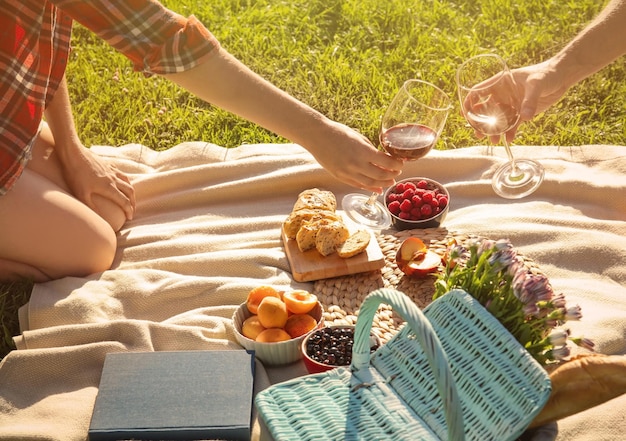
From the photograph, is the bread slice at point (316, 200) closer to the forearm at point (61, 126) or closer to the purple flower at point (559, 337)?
the forearm at point (61, 126)

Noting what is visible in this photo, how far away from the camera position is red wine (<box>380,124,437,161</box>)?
2820mm

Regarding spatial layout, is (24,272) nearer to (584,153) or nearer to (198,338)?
(198,338)

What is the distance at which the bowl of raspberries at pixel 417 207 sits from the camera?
3.39 m

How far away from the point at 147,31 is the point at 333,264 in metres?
1.18

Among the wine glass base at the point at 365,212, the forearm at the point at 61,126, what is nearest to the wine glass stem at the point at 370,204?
the wine glass base at the point at 365,212

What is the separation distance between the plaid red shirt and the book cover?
3.40ft

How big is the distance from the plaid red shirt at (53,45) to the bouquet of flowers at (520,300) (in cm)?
128

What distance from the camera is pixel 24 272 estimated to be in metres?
3.29

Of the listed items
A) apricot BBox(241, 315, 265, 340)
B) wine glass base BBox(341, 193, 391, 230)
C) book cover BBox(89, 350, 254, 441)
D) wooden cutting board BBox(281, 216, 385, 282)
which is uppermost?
wine glass base BBox(341, 193, 391, 230)

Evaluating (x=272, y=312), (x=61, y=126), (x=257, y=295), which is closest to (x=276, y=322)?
(x=272, y=312)

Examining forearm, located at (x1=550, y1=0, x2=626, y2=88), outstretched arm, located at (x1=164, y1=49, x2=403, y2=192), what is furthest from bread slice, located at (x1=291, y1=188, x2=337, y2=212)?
forearm, located at (x1=550, y1=0, x2=626, y2=88)

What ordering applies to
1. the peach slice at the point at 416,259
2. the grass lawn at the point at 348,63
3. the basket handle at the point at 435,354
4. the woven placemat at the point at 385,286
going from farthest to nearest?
the grass lawn at the point at 348,63 → the peach slice at the point at 416,259 → the woven placemat at the point at 385,286 → the basket handle at the point at 435,354

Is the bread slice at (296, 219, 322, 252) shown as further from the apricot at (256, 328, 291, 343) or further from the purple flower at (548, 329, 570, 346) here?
the purple flower at (548, 329, 570, 346)

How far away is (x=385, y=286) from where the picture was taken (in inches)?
123
